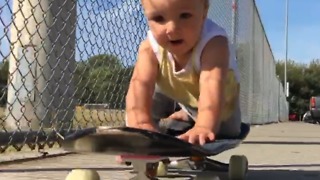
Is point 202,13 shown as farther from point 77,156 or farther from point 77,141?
point 77,156

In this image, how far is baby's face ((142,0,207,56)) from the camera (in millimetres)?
2418

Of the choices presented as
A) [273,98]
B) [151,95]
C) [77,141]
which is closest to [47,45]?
[151,95]

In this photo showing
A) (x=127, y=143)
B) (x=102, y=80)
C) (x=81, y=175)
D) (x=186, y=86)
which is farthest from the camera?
(x=102, y=80)

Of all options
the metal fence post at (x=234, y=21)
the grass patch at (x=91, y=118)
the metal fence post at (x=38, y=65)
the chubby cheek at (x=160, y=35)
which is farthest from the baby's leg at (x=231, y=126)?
the metal fence post at (x=234, y=21)

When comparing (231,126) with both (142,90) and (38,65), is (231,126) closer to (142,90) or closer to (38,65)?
(142,90)

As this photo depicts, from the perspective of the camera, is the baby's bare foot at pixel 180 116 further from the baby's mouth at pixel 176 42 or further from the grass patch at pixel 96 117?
the grass patch at pixel 96 117

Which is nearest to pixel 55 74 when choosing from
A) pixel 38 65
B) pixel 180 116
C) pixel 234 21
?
pixel 38 65

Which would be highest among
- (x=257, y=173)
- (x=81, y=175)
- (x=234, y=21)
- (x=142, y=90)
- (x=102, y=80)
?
(x=234, y=21)

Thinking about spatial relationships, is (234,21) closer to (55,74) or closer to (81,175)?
(55,74)

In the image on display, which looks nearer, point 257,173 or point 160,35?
point 160,35

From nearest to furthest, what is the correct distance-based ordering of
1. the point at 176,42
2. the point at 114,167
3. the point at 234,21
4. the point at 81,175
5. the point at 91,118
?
1. the point at 81,175
2. the point at 176,42
3. the point at 114,167
4. the point at 91,118
5. the point at 234,21

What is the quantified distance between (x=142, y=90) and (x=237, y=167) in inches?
26.7

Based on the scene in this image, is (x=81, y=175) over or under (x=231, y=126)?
under

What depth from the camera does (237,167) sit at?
10.0 ft
